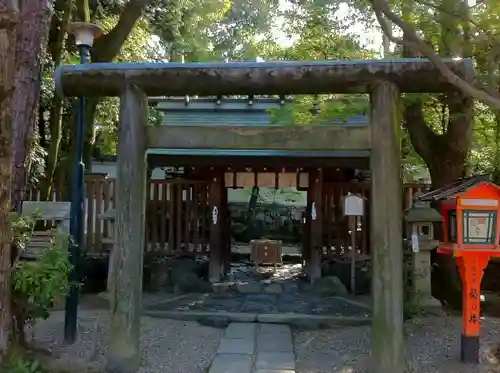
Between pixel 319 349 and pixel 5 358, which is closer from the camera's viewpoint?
pixel 5 358

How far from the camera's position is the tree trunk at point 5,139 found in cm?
432

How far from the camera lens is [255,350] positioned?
19.8 feet

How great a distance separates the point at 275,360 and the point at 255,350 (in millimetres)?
467

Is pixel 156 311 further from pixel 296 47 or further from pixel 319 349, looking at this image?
pixel 296 47

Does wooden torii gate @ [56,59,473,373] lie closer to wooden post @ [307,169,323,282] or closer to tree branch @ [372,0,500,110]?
tree branch @ [372,0,500,110]

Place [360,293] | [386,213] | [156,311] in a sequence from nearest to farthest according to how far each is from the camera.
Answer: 1. [386,213]
2. [156,311]
3. [360,293]

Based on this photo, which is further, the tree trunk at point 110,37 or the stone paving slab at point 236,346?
the tree trunk at point 110,37

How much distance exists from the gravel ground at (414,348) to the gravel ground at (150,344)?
3.82ft

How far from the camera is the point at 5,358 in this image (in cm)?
459

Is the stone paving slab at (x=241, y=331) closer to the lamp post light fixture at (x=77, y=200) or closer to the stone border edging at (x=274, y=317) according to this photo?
the stone border edging at (x=274, y=317)

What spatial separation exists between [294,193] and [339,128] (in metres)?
15.6

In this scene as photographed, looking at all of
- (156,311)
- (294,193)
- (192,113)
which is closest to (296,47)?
(192,113)

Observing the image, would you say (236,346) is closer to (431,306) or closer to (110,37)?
(431,306)

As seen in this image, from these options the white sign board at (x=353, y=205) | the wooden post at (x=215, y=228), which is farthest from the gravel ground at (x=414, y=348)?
the wooden post at (x=215, y=228)
